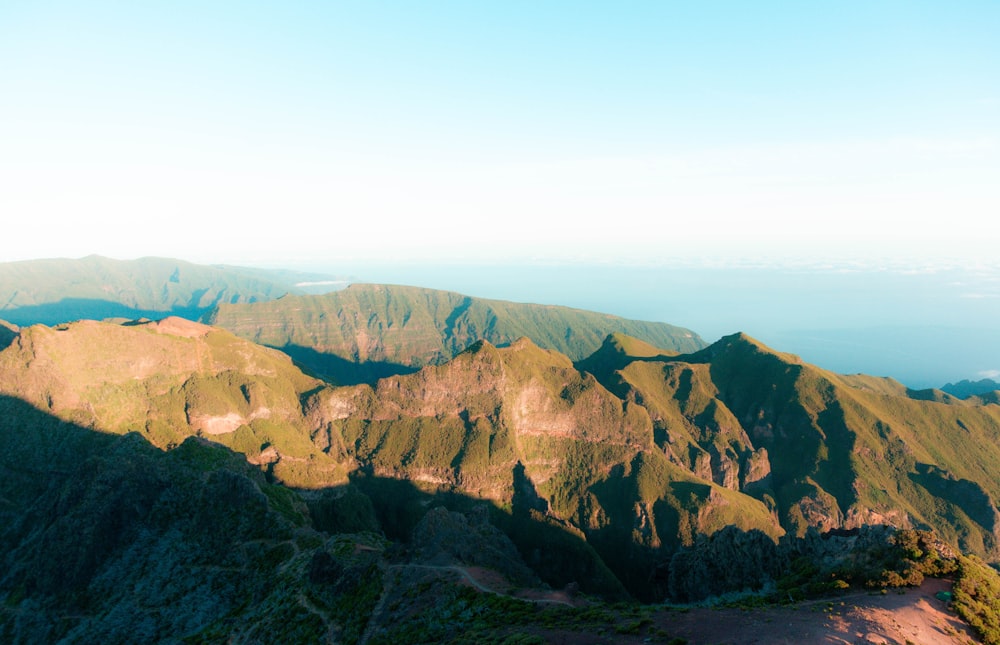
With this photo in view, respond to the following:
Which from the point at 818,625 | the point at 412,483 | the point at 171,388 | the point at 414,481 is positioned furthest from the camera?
the point at 171,388

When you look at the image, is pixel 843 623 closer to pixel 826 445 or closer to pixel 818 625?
pixel 818 625

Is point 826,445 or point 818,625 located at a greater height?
point 818,625

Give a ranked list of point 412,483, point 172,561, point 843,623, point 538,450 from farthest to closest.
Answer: point 538,450, point 412,483, point 172,561, point 843,623

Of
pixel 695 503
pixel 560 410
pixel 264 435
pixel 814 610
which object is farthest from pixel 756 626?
pixel 264 435

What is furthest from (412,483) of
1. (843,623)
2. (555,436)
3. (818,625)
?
(843,623)

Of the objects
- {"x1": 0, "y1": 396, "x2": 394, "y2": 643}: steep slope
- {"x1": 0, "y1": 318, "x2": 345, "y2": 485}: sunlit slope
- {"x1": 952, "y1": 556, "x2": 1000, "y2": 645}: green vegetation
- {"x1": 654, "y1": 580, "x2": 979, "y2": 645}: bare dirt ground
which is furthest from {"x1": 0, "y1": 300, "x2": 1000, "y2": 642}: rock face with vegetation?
{"x1": 654, "y1": 580, "x2": 979, "y2": 645}: bare dirt ground

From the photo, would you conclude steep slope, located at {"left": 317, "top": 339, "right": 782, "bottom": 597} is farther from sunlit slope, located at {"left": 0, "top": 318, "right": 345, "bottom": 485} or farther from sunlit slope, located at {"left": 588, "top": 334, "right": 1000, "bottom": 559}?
sunlit slope, located at {"left": 0, "top": 318, "right": 345, "bottom": 485}

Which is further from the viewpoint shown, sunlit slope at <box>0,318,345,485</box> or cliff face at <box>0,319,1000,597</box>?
cliff face at <box>0,319,1000,597</box>
